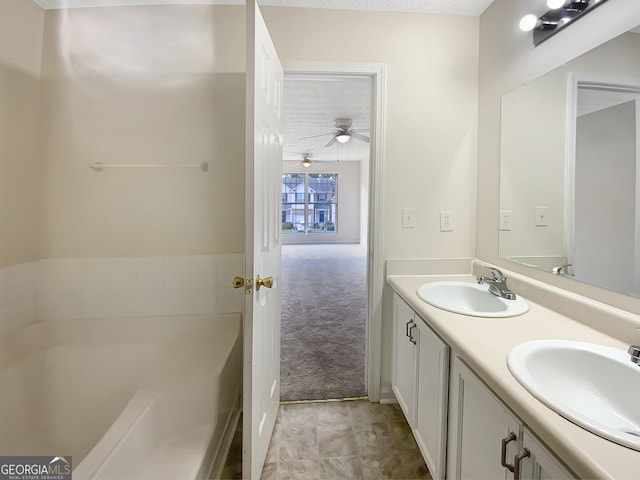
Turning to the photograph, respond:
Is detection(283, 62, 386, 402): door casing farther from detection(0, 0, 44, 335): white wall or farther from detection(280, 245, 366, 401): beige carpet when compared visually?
detection(0, 0, 44, 335): white wall

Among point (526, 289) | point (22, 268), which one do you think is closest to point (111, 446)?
point (22, 268)

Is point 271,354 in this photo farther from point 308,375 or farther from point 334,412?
point 308,375

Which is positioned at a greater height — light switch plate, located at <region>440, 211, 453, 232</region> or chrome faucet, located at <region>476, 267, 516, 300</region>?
light switch plate, located at <region>440, 211, 453, 232</region>

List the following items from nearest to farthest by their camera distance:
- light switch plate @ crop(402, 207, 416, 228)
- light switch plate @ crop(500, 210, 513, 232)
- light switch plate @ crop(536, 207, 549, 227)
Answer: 1. light switch plate @ crop(536, 207, 549, 227)
2. light switch plate @ crop(500, 210, 513, 232)
3. light switch plate @ crop(402, 207, 416, 228)

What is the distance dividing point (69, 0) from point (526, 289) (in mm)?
2076

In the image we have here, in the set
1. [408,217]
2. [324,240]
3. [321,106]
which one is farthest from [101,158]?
[324,240]

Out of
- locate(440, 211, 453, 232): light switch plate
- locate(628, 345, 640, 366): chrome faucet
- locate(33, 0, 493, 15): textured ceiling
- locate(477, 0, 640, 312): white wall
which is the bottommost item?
locate(628, 345, 640, 366): chrome faucet

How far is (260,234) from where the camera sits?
3.81 ft

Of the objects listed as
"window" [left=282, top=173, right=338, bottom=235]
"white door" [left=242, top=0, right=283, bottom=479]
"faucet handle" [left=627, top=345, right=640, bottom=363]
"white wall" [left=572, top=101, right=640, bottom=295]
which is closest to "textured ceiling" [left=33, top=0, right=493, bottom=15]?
"white door" [left=242, top=0, right=283, bottom=479]

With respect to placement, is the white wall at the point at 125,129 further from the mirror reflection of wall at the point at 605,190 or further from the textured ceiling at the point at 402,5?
the mirror reflection of wall at the point at 605,190

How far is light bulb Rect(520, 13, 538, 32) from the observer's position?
4.42ft

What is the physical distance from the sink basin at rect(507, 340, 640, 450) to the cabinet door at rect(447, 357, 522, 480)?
0.13 m

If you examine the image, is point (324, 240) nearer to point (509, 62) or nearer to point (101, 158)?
point (509, 62)

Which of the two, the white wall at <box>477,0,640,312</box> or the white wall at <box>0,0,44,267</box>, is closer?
the white wall at <box>0,0,44,267</box>
